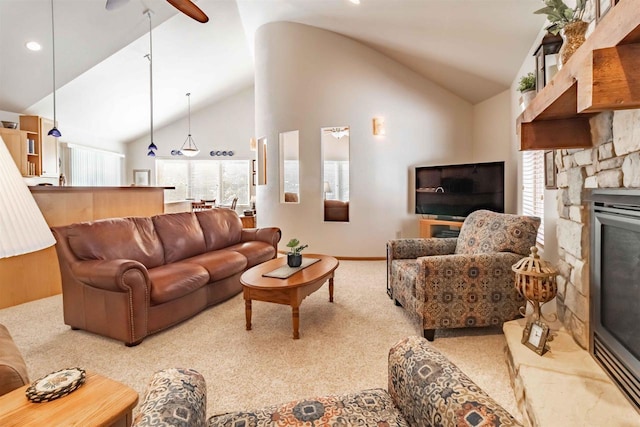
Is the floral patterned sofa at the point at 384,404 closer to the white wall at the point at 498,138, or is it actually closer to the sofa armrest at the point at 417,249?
the sofa armrest at the point at 417,249

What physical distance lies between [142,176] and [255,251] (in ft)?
24.3

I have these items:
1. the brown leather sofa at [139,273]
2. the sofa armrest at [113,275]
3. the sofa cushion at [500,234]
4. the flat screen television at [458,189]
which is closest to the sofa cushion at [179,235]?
the brown leather sofa at [139,273]

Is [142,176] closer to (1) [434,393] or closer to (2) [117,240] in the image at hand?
Answer: (2) [117,240]

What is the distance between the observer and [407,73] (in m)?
5.26

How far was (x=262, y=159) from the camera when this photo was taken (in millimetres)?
6219

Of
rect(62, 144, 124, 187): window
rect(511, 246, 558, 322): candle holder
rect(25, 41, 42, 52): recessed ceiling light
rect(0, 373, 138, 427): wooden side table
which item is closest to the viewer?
rect(0, 373, 138, 427): wooden side table

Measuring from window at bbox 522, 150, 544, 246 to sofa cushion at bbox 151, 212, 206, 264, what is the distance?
3.56 metres

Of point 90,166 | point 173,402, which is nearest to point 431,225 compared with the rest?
point 173,402

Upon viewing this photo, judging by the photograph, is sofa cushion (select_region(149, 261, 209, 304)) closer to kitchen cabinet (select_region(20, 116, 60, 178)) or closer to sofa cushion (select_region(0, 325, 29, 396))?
sofa cushion (select_region(0, 325, 29, 396))

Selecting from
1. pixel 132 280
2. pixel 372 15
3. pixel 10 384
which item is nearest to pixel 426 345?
pixel 10 384

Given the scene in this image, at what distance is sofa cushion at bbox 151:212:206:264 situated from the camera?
3.40 meters

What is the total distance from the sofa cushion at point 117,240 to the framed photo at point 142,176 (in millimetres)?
7079

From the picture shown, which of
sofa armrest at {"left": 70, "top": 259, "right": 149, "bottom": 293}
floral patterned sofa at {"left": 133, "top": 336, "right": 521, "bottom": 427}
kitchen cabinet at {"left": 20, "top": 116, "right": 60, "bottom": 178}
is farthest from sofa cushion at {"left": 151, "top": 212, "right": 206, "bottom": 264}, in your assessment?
kitchen cabinet at {"left": 20, "top": 116, "right": 60, "bottom": 178}

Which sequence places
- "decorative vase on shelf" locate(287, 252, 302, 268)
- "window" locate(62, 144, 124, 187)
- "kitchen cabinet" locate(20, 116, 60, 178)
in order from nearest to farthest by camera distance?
"decorative vase on shelf" locate(287, 252, 302, 268) < "kitchen cabinet" locate(20, 116, 60, 178) < "window" locate(62, 144, 124, 187)
